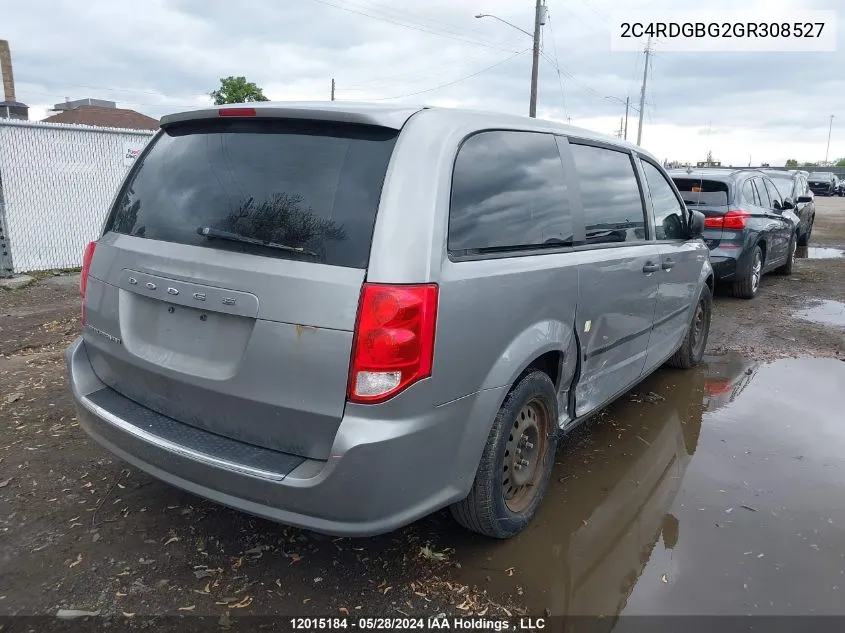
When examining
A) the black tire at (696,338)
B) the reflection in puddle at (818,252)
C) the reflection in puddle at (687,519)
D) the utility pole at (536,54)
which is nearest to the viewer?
the reflection in puddle at (687,519)

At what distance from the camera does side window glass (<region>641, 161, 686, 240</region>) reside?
439 centimetres

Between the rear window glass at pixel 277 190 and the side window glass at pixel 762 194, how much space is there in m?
8.62

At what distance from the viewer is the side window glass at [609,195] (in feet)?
11.3

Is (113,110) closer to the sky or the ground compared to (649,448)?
closer to the sky

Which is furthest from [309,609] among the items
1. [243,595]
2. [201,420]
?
[201,420]

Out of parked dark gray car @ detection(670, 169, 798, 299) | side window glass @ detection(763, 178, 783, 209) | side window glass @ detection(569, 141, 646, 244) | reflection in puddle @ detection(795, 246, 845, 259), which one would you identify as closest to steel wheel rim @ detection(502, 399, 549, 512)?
side window glass @ detection(569, 141, 646, 244)

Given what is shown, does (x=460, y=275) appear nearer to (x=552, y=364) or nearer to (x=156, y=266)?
(x=552, y=364)

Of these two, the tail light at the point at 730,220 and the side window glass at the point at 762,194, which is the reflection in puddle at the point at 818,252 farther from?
the tail light at the point at 730,220

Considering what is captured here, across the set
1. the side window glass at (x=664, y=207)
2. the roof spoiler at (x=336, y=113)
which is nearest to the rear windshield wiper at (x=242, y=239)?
the roof spoiler at (x=336, y=113)

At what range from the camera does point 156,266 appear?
2.60m

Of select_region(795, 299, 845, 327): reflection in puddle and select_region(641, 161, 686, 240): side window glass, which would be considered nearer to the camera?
select_region(641, 161, 686, 240): side window glass

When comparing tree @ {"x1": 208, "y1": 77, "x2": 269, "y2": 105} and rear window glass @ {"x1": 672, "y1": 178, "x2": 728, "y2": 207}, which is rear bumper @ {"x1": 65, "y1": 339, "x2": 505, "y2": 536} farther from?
tree @ {"x1": 208, "y1": 77, "x2": 269, "y2": 105}

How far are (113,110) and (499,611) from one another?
61.8 m

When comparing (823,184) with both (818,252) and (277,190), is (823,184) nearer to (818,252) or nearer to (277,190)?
(818,252)
